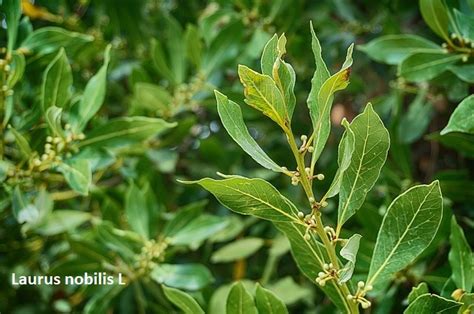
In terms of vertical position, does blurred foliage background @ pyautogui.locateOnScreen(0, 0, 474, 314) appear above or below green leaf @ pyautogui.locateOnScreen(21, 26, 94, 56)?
below

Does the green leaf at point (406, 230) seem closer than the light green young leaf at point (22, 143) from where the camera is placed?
Yes

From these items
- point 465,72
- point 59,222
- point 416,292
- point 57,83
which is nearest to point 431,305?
point 416,292

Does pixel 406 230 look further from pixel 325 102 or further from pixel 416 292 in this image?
pixel 325 102

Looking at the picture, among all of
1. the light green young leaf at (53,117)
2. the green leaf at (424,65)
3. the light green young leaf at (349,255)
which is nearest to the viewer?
the light green young leaf at (349,255)

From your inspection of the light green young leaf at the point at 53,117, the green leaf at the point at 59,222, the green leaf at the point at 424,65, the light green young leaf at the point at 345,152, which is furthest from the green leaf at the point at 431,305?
the green leaf at the point at 59,222

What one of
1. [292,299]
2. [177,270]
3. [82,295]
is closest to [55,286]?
[82,295]

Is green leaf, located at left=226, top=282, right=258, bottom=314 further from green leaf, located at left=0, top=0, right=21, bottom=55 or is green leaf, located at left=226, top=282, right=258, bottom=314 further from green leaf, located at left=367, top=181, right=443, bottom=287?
green leaf, located at left=0, top=0, right=21, bottom=55

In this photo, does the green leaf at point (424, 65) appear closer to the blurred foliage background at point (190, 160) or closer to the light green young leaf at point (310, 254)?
the blurred foliage background at point (190, 160)

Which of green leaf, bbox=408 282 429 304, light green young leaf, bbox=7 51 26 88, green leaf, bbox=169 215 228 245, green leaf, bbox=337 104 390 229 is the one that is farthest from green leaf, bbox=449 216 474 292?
light green young leaf, bbox=7 51 26 88
